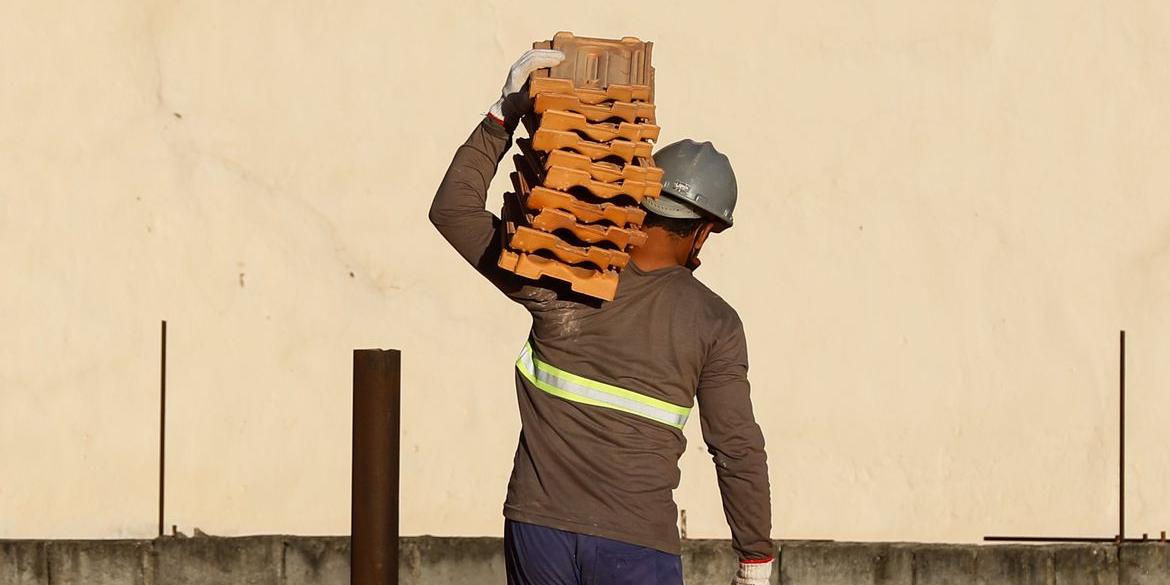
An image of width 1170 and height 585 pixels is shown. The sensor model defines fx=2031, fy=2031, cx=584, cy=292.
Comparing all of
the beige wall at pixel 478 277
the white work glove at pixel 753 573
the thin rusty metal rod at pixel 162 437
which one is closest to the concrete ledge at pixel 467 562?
the thin rusty metal rod at pixel 162 437

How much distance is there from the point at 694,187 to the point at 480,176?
1.63ft

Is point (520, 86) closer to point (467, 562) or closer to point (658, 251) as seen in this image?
point (658, 251)

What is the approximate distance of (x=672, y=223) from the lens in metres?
4.63

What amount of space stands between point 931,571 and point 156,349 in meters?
3.55

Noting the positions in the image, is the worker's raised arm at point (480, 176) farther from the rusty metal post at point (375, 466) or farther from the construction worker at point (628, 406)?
the rusty metal post at point (375, 466)

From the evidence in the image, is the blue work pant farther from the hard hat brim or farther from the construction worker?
the hard hat brim

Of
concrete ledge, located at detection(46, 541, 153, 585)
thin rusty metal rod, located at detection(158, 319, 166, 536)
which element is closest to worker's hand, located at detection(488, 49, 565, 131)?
concrete ledge, located at detection(46, 541, 153, 585)

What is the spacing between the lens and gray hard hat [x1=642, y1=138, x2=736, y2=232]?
462 cm

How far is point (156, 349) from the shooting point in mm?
8953

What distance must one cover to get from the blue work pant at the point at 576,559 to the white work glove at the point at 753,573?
25 cm

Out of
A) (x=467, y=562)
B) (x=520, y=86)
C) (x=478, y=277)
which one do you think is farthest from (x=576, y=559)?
(x=478, y=277)

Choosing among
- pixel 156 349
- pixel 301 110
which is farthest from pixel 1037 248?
pixel 156 349

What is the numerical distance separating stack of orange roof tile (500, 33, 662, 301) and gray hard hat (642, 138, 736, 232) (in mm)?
97

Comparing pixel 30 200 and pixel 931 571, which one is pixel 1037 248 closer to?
pixel 931 571
